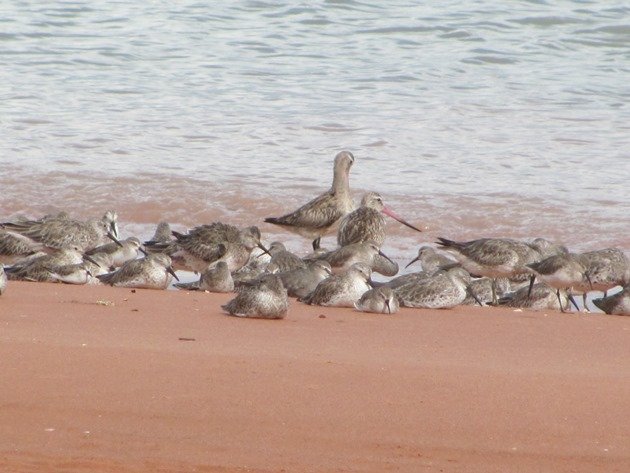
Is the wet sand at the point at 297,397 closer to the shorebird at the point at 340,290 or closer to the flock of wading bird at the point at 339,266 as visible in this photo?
the shorebird at the point at 340,290

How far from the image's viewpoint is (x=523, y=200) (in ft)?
42.4

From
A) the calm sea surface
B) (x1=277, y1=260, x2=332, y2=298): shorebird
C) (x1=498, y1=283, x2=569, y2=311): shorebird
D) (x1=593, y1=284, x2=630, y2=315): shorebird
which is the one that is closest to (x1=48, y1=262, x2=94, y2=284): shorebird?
(x1=277, y1=260, x2=332, y2=298): shorebird

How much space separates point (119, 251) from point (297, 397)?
18.0 feet

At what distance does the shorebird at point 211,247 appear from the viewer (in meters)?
10.2

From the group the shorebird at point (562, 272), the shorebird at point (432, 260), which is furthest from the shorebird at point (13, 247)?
the shorebird at point (562, 272)

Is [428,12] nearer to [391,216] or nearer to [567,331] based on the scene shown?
[391,216]

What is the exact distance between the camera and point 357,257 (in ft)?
33.3

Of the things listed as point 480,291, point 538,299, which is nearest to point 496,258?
point 480,291

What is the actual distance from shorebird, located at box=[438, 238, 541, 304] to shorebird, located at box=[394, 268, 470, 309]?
3.38 ft

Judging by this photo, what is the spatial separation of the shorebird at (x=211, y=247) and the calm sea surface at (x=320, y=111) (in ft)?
6.66

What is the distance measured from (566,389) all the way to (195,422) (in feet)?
5.51

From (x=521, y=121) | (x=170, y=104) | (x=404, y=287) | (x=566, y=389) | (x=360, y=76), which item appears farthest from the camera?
(x=360, y=76)

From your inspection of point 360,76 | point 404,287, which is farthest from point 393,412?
point 360,76

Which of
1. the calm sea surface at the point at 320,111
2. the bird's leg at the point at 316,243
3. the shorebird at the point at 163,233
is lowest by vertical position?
the calm sea surface at the point at 320,111
